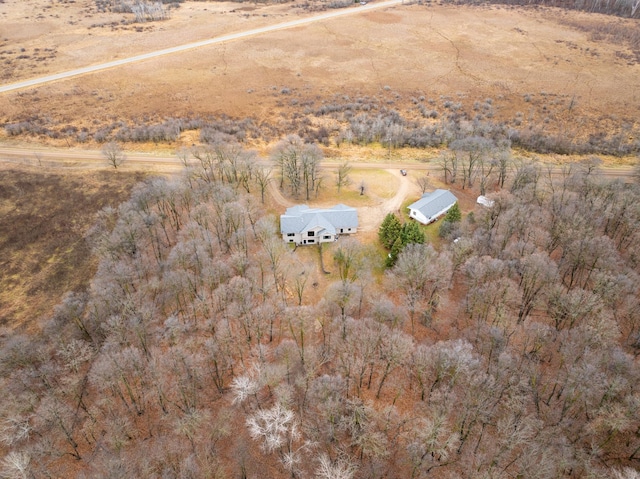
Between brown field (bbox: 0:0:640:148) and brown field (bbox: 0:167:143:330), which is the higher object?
brown field (bbox: 0:0:640:148)

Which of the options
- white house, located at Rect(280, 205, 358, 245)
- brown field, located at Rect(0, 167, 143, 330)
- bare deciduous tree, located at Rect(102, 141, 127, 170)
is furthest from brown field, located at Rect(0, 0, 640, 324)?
white house, located at Rect(280, 205, 358, 245)

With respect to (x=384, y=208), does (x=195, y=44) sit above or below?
above

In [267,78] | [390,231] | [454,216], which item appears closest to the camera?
[390,231]

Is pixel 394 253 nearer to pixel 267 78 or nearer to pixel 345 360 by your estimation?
pixel 345 360

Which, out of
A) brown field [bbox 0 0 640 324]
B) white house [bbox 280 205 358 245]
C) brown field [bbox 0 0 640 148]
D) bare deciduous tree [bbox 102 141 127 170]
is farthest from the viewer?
brown field [bbox 0 0 640 148]

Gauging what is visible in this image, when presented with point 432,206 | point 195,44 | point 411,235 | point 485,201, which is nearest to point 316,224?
point 411,235

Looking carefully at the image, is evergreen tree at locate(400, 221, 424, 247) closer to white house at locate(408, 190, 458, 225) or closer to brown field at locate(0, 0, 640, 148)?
white house at locate(408, 190, 458, 225)

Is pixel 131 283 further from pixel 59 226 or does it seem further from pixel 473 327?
pixel 473 327
